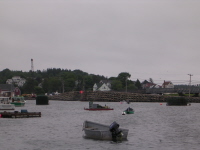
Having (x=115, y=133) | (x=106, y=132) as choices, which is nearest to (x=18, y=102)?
(x=106, y=132)

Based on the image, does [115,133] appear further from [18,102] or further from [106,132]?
[18,102]

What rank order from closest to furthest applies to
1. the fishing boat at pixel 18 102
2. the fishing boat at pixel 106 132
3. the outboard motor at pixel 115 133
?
the outboard motor at pixel 115 133
the fishing boat at pixel 106 132
the fishing boat at pixel 18 102

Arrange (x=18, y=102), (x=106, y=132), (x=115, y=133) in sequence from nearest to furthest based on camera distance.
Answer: (x=115, y=133), (x=106, y=132), (x=18, y=102)

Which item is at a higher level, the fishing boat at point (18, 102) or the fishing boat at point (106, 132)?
the fishing boat at point (18, 102)

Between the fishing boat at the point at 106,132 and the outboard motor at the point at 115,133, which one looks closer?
the outboard motor at the point at 115,133

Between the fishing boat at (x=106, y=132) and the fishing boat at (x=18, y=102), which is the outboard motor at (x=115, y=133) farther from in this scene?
the fishing boat at (x=18, y=102)

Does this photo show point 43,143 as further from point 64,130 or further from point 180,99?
point 180,99

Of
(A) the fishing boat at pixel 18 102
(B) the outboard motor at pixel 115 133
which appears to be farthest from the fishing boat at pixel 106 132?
(A) the fishing boat at pixel 18 102

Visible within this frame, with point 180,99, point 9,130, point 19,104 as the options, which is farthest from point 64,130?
point 180,99

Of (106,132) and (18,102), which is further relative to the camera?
(18,102)

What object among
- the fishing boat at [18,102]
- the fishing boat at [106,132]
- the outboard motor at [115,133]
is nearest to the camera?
the outboard motor at [115,133]

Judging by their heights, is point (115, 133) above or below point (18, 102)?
below

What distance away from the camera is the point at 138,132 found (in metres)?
59.3

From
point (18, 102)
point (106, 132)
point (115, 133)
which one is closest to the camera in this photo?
point (115, 133)
